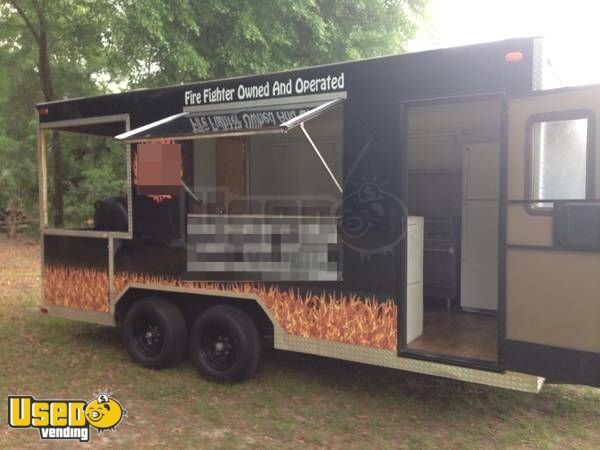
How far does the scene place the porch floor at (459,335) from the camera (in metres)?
4.16

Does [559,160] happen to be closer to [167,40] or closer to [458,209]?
[458,209]

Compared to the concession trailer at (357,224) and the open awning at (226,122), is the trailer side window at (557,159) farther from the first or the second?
the open awning at (226,122)

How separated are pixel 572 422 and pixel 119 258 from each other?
4268 millimetres

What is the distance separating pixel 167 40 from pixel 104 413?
7608 mm

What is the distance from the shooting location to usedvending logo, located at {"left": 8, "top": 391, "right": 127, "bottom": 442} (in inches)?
162

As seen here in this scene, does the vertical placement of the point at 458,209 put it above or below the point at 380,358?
above

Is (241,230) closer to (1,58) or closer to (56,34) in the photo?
(56,34)

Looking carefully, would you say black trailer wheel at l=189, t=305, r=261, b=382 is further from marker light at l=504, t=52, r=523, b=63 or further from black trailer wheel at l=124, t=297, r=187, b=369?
marker light at l=504, t=52, r=523, b=63

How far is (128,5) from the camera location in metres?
10.0

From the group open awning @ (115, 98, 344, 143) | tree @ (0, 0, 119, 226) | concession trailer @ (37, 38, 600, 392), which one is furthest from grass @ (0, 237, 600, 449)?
tree @ (0, 0, 119, 226)

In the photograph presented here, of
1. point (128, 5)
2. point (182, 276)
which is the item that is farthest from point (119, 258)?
point (128, 5)

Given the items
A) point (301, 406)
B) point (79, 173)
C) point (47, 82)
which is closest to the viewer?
point (301, 406)

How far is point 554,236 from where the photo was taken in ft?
11.6

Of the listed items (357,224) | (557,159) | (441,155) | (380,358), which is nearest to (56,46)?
(441,155)
